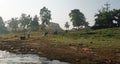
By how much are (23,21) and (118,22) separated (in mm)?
56935

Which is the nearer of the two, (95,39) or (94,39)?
(95,39)

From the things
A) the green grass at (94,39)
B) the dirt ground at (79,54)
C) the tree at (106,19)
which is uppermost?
the tree at (106,19)

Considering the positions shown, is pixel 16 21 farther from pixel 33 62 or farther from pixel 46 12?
pixel 33 62

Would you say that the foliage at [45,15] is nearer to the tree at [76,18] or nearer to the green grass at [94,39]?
the tree at [76,18]

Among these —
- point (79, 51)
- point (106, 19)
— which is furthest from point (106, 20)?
point (79, 51)

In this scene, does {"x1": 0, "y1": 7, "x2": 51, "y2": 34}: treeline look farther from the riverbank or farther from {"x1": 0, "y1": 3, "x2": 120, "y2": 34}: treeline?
the riverbank

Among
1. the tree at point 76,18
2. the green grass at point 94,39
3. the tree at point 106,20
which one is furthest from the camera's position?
the tree at point 76,18

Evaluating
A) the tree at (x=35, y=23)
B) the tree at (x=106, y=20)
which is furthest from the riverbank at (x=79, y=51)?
the tree at (x=35, y=23)

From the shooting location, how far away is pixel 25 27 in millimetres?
141000

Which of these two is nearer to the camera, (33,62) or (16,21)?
(33,62)

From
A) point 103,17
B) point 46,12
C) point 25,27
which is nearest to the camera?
point 103,17

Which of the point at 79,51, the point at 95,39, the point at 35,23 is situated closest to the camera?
the point at 79,51

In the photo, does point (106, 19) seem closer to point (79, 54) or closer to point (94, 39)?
point (94, 39)

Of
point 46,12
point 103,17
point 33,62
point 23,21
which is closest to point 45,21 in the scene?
point 46,12
